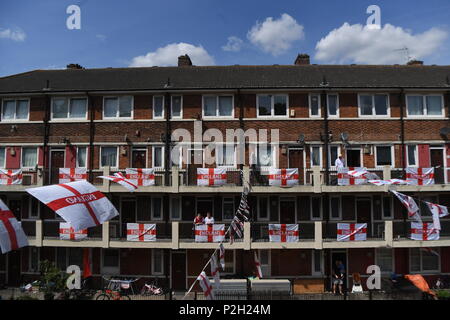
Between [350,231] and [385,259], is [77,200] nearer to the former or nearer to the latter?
[350,231]

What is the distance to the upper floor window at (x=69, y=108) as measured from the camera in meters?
18.7

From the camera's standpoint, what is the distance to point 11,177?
1742 centimetres

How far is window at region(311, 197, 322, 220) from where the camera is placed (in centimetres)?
1794

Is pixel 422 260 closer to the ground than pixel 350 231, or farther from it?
closer to the ground

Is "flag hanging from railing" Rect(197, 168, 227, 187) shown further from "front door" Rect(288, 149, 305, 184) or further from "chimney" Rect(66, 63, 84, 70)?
"chimney" Rect(66, 63, 84, 70)

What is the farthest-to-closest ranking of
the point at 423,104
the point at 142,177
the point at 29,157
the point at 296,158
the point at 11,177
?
1. the point at 29,157
2. the point at 423,104
3. the point at 296,158
4. the point at 11,177
5. the point at 142,177

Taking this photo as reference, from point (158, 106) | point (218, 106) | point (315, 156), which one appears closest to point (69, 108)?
point (158, 106)

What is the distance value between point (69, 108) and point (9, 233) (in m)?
11.2

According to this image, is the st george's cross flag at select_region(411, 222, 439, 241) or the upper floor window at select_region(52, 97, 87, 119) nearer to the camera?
the st george's cross flag at select_region(411, 222, 439, 241)

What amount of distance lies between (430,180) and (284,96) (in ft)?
26.2

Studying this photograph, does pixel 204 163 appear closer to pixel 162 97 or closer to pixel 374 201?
pixel 162 97

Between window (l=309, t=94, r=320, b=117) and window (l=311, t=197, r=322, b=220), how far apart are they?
14.1 ft

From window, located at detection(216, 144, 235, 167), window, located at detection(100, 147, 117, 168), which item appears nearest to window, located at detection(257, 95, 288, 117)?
window, located at detection(216, 144, 235, 167)

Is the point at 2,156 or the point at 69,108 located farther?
the point at 2,156
